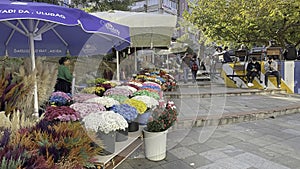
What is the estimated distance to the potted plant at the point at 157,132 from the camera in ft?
9.77

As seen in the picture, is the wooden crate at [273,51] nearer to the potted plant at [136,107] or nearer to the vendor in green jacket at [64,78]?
the vendor in green jacket at [64,78]

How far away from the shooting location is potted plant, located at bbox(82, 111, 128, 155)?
1957 millimetres

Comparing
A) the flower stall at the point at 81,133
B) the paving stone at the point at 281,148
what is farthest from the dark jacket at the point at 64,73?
the paving stone at the point at 281,148

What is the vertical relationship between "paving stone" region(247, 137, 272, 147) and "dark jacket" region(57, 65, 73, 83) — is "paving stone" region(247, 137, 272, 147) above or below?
below

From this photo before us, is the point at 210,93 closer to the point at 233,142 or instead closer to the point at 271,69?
the point at 271,69

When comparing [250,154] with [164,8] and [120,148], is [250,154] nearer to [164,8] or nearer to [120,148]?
[120,148]

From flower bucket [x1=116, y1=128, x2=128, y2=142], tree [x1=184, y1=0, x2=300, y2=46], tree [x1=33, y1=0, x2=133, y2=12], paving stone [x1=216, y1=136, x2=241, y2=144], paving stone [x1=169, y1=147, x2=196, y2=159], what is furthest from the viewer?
tree [x1=33, y1=0, x2=133, y2=12]

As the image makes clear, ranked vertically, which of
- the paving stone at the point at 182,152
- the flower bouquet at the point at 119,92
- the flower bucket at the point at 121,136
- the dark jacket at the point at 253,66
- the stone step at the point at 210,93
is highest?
the dark jacket at the point at 253,66

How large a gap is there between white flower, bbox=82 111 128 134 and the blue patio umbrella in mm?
551

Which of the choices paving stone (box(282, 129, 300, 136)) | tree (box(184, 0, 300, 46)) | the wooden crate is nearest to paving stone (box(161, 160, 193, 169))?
paving stone (box(282, 129, 300, 136))

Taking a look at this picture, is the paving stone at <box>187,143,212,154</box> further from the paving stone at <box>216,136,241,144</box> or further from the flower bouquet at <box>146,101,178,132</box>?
the flower bouquet at <box>146,101,178,132</box>

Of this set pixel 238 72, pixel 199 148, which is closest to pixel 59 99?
pixel 199 148

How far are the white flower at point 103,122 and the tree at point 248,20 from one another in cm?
1029

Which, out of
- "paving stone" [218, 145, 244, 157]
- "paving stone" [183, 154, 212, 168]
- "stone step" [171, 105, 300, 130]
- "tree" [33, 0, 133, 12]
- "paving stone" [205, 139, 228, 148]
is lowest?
"paving stone" [183, 154, 212, 168]
